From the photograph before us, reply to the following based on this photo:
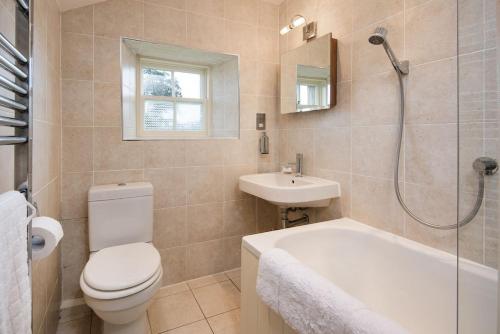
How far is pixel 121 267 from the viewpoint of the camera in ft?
4.62

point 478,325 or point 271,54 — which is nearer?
point 478,325

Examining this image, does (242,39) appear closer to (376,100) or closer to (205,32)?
(205,32)

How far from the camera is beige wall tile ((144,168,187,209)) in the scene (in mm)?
2006

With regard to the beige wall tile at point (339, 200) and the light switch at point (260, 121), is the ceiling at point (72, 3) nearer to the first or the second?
the light switch at point (260, 121)

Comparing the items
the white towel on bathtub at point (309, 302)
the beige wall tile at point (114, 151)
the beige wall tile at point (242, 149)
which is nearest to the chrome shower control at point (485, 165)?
the white towel on bathtub at point (309, 302)

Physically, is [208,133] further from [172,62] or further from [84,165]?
[84,165]

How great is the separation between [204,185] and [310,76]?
1.21 meters

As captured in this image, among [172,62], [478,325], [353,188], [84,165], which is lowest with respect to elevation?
[478,325]

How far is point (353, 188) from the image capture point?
5.63 ft

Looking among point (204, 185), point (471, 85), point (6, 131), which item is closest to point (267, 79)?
point (204, 185)

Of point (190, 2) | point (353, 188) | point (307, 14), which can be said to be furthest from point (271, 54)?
point (353, 188)

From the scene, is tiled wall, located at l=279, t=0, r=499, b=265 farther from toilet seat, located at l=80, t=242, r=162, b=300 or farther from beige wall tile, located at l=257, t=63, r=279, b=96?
toilet seat, located at l=80, t=242, r=162, b=300

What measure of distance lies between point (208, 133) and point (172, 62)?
2.41 ft

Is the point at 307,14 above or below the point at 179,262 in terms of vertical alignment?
above
